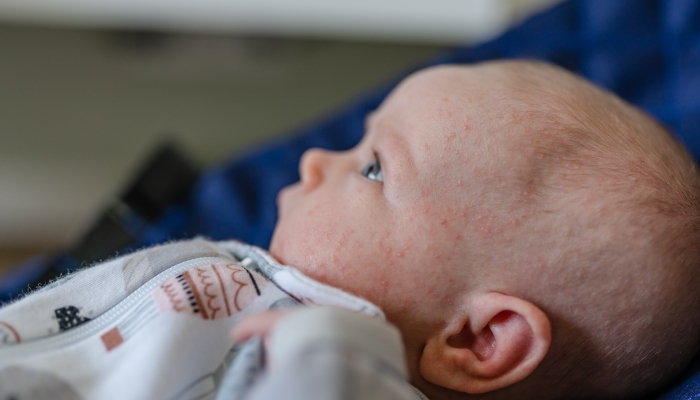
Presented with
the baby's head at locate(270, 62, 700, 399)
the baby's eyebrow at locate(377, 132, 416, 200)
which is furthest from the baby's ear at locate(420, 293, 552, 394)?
the baby's eyebrow at locate(377, 132, 416, 200)

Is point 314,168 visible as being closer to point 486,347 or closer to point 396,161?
point 396,161

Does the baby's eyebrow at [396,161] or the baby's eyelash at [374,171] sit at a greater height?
the baby's eyebrow at [396,161]

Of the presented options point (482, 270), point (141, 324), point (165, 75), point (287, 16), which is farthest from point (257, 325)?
point (165, 75)

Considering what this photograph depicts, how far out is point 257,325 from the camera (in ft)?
1.50

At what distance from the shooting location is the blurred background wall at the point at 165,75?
1.36m

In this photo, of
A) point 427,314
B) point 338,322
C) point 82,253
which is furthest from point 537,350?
point 82,253

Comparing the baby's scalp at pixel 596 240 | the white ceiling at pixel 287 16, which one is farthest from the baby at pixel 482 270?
the white ceiling at pixel 287 16

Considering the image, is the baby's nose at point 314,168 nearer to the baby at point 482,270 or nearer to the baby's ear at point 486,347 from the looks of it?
the baby at point 482,270

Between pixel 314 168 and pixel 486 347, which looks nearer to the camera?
pixel 486 347

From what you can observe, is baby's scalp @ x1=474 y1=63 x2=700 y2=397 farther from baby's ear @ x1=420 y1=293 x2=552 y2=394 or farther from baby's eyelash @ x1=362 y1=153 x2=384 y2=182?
baby's eyelash @ x1=362 y1=153 x2=384 y2=182

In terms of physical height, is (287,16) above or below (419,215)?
above

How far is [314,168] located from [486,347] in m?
0.27

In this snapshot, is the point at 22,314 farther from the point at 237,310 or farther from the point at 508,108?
the point at 508,108

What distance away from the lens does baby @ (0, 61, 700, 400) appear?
0.51m
